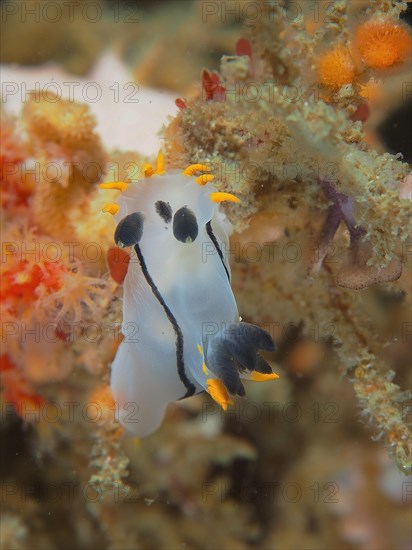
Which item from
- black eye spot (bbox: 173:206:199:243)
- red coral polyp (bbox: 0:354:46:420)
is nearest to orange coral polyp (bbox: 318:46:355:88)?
black eye spot (bbox: 173:206:199:243)

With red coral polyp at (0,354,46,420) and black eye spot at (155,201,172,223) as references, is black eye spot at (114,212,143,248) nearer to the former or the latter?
black eye spot at (155,201,172,223)

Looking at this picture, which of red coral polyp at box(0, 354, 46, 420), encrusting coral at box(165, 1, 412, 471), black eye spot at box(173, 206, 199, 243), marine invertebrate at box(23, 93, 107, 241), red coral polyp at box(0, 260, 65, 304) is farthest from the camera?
red coral polyp at box(0, 354, 46, 420)

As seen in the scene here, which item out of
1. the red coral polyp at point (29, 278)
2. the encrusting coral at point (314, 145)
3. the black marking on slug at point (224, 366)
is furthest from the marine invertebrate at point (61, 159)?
the black marking on slug at point (224, 366)

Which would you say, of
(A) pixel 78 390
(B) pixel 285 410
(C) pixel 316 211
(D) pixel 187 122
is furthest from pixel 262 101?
(B) pixel 285 410

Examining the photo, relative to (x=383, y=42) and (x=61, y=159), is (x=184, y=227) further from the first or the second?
(x=61, y=159)

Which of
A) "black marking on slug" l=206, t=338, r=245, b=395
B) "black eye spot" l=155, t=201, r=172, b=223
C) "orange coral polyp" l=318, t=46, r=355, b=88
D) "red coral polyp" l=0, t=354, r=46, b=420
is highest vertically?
"orange coral polyp" l=318, t=46, r=355, b=88

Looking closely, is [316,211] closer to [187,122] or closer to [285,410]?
[187,122]

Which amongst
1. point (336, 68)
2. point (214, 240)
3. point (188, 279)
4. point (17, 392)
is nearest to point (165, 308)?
point (188, 279)
